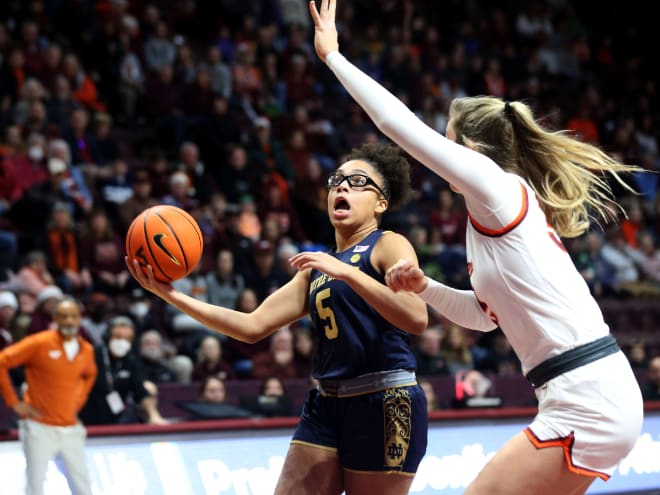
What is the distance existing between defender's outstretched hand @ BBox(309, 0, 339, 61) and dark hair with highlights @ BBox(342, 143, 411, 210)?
0.99 meters

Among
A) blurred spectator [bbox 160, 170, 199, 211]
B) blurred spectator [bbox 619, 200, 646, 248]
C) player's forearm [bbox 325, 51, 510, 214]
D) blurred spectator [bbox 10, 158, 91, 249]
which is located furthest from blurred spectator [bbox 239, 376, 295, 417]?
blurred spectator [bbox 619, 200, 646, 248]

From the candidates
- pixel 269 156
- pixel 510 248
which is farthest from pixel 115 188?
pixel 510 248

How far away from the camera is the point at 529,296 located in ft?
10.4

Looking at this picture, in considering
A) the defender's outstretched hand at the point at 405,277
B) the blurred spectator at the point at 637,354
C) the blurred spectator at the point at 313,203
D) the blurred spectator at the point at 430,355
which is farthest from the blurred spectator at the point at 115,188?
the defender's outstretched hand at the point at 405,277

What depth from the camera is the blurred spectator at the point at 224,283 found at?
10.1 meters

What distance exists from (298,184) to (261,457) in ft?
19.3

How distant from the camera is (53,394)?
714 cm

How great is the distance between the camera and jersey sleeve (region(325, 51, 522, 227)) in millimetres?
3051

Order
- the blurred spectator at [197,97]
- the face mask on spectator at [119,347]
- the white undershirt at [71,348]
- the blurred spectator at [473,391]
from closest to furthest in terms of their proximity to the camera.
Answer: the white undershirt at [71,348] → the face mask on spectator at [119,347] → the blurred spectator at [473,391] → the blurred spectator at [197,97]

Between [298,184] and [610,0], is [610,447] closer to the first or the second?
[298,184]

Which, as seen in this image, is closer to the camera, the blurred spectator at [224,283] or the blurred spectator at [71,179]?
the blurred spectator at [224,283]

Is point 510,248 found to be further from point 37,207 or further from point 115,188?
point 115,188

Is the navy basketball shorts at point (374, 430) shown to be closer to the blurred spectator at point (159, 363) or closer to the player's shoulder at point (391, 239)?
the player's shoulder at point (391, 239)

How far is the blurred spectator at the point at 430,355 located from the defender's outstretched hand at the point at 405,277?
6474 millimetres
